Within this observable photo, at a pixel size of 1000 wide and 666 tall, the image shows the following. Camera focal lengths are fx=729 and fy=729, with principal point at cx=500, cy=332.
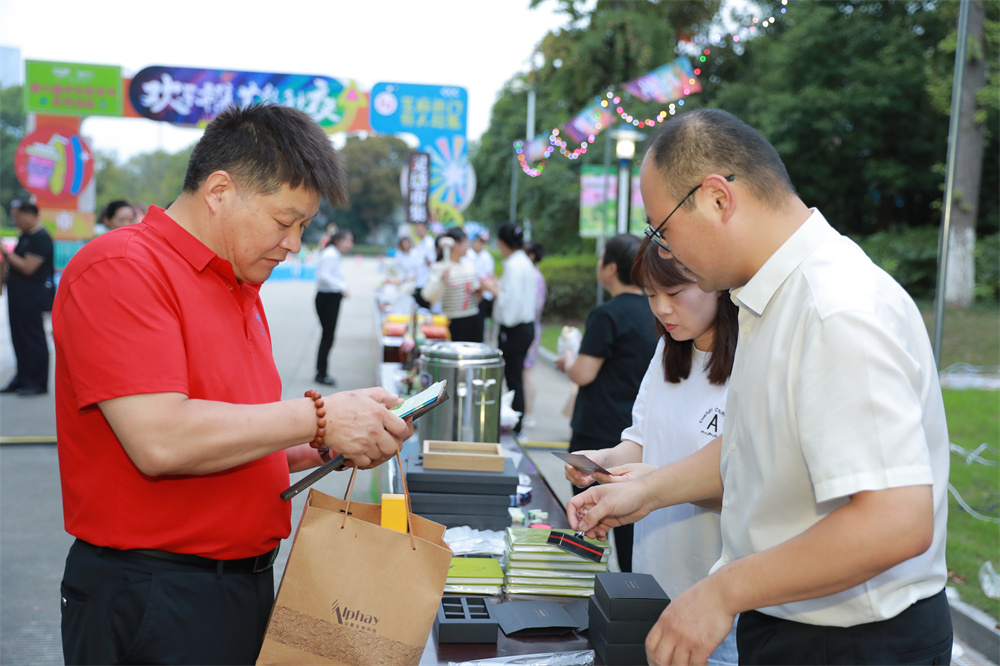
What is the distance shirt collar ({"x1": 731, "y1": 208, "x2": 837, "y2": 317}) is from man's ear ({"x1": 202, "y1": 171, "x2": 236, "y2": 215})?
40.8 inches

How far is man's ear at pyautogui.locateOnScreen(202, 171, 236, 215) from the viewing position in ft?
4.91

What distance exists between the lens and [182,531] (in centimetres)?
144

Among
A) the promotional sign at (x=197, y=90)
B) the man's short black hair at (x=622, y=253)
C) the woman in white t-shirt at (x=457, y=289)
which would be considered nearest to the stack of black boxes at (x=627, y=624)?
the man's short black hair at (x=622, y=253)

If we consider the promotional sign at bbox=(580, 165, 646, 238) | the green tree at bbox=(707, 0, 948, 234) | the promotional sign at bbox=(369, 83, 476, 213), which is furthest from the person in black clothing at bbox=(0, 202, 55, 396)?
the green tree at bbox=(707, 0, 948, 234)

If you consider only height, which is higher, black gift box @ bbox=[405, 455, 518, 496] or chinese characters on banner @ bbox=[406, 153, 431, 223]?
chinese characters on banner @ bbox=[406, 153, 431, 223]

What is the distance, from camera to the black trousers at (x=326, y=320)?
8.92 metres

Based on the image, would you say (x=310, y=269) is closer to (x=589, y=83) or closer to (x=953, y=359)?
(x=589, y=83)

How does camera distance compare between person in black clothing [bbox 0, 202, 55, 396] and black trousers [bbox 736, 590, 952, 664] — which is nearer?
black trousers [bbox 736, 590, 952, 664]

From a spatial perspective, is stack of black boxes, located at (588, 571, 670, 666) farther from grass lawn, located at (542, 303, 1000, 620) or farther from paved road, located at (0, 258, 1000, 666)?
grass lawn, located at (542, 303, 1000, 620)

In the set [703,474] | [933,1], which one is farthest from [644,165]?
[933,1]

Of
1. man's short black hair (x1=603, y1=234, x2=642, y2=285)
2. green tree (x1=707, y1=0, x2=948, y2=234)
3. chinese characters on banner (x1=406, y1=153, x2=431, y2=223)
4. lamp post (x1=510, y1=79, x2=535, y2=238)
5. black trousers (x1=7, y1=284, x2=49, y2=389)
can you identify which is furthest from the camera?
green tree (x1=707, y1=0, x2=948, y2=234)

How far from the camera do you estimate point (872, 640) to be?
121cm

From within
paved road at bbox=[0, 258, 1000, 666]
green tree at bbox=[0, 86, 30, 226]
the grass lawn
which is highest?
green tree at bbox=[0, 86, 30, 226]

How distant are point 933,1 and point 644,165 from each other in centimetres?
1917
